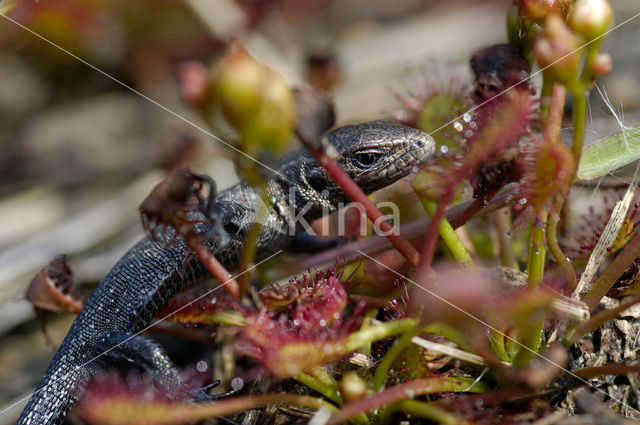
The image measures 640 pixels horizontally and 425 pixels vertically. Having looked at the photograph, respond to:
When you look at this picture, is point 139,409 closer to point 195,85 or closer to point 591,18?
point 195,85

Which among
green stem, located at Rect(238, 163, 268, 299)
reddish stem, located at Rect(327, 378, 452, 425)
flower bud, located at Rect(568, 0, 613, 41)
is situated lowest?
reddish stem, located at Rect(327, 378, 452, 425)

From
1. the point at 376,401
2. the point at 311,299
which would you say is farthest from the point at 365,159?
the point at 376,401

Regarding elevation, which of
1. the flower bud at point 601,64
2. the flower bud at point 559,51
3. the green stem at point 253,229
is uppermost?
the flower bud at point 559,51

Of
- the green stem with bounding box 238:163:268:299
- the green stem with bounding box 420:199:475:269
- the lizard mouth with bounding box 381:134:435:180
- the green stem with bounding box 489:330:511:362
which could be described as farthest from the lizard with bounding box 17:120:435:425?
the green stem with bounding box 489:330:511:362

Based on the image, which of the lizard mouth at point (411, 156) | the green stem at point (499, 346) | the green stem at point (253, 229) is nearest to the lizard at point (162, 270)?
the lizard mouth at point (411, 156)

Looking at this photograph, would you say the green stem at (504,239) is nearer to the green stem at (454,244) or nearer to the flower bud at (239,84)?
the green stem at (454,244)

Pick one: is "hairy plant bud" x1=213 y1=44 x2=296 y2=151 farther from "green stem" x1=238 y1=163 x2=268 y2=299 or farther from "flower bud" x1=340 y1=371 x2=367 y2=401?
"flower bud" x1=340 y1=371 x2=367 y2=401

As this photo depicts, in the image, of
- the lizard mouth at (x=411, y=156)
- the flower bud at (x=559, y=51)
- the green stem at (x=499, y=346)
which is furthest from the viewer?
the lizard mouth at (x=411, y=156)
